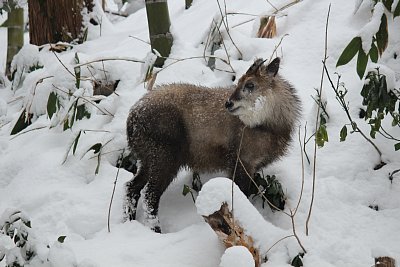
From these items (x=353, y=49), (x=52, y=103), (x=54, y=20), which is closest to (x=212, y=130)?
(x=353, y=49)

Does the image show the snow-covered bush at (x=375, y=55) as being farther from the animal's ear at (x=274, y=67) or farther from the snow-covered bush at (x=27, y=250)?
the snow-covered bush at (x=27, y=250)

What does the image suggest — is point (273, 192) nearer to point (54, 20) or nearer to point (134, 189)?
point (134, 189)

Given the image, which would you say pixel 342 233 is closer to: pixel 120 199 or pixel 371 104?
pixel 371 104

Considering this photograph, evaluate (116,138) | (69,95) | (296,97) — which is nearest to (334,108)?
(296,97)

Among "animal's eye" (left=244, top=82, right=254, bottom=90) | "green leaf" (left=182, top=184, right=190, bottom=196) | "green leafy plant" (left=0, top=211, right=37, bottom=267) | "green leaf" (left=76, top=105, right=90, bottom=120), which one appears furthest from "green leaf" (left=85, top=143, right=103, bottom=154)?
"green leafy plant" (left=0, top=211, right=37, bottom=267)

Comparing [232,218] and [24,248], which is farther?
[232,218]

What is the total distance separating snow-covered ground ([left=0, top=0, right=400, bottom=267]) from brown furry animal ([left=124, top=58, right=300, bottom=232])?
242 millimetres

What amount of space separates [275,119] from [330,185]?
1.91 feet

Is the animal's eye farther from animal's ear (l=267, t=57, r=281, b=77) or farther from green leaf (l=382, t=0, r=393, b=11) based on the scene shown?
green leaf (l=382, t=0, r=393, b=11)

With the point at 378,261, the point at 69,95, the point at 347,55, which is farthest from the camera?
the point at 69,95

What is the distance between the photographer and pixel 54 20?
21.7 feet

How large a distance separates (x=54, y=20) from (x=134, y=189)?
315 centimetres

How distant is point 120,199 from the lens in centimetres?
427

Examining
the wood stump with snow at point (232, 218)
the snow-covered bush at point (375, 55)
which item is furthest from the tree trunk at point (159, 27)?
the wood stump with snow at point (232, 218)
